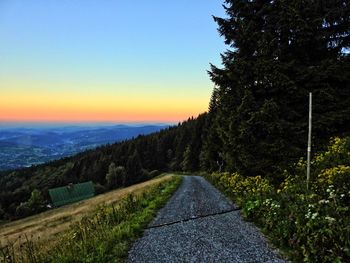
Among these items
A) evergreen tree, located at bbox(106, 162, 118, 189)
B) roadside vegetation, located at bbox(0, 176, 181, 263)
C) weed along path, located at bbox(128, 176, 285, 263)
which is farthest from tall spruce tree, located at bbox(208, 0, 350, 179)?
evergreen tree, located at bbox(106, 162, 118, 189)

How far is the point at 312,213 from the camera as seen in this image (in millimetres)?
8719

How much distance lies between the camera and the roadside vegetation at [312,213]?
7.57 metres

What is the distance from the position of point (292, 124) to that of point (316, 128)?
4.06 ft

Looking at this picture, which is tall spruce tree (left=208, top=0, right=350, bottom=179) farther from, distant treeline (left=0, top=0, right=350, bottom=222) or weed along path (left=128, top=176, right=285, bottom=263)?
weed along path (left=128, top=176, right=285, bottom=263)

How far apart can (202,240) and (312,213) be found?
3.29m

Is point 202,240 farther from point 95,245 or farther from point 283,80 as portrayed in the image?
point 283,80

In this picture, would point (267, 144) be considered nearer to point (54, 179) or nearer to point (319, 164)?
point (319, 164)

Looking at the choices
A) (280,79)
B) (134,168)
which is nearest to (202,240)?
(280,79)

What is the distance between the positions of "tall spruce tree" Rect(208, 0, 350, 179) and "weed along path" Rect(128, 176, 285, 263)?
4001mm

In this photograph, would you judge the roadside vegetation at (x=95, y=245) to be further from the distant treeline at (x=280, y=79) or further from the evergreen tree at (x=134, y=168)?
the evergreen tree at (x=134, y=168)

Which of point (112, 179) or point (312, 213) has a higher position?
point (312, 213)

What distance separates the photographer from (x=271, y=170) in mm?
16828

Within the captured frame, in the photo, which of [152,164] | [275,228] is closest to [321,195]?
[275,228]

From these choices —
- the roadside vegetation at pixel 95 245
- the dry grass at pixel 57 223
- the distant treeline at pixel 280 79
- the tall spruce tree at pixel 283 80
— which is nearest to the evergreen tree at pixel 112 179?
the dry grass at pixel 57 223
